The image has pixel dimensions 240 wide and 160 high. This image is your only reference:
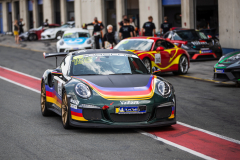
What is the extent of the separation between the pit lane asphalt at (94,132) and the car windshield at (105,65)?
1014 millimetres

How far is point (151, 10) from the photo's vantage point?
96.6 ft

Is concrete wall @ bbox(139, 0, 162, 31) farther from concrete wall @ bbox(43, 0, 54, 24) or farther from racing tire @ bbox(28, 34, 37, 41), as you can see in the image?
concrete wall @ bbox(43, 0, 54, 24)

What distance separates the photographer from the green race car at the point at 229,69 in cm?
1166

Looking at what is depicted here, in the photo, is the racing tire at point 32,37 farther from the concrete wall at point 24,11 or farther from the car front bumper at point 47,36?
the concrete wall at point 24,11

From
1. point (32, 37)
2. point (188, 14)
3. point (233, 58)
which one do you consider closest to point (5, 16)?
point (32, 37)

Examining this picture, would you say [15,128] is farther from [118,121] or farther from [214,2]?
[214,2]

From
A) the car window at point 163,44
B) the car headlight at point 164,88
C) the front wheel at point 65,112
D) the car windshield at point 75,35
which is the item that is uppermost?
the car windshield at point 75,35

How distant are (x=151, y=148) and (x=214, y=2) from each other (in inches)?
830

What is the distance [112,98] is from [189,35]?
547 inches

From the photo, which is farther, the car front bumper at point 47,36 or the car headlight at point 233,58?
the car front bumper at point 47,36

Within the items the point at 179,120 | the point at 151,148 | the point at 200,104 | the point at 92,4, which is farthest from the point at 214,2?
the point at 151,148

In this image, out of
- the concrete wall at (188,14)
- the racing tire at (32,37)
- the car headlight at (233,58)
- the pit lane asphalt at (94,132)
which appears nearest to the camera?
the pit lane asphalt at (94,132)

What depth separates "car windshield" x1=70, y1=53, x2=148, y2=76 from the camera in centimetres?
743

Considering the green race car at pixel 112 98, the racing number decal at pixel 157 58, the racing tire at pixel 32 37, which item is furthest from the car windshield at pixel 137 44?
the racing tire at pixel 32 37
